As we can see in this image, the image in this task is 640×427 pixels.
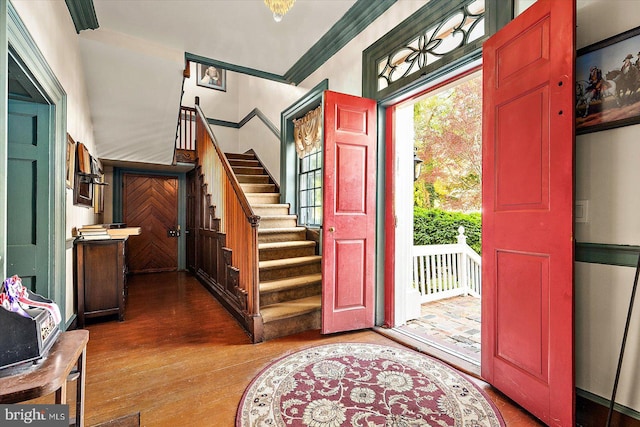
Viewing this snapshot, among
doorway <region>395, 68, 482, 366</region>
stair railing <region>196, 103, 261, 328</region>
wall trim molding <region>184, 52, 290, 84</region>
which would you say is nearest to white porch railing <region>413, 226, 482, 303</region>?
doorway <region>395, 68, 482, 366</region>

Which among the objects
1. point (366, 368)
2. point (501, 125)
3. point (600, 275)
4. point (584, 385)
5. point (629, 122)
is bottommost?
point (366, 368)

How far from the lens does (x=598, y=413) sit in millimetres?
1517

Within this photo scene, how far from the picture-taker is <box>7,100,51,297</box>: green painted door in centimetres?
216

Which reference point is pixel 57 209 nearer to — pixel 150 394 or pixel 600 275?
pixel 150 394

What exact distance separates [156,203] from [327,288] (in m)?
4.92

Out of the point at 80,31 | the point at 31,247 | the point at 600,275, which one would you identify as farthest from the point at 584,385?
the point at 80,31

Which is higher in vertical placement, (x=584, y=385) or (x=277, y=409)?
(x=584, y=385)

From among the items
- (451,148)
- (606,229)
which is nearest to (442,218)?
(451,148)

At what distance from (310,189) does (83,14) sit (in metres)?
2.99

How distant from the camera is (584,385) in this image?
1.58 metres

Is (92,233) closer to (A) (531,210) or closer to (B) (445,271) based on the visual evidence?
(A) (531,210)

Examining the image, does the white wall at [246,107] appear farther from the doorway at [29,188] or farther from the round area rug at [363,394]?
the round area rug at [363,394]

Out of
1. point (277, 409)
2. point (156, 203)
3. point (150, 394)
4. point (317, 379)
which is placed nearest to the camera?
point (277, 409)

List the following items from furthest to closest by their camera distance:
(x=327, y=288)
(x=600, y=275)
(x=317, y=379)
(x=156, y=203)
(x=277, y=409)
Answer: (x=156, y=203) < (x=327, y=288) < (x=317, y=379) < (x=277, y=409) < (x=600, y=275)
